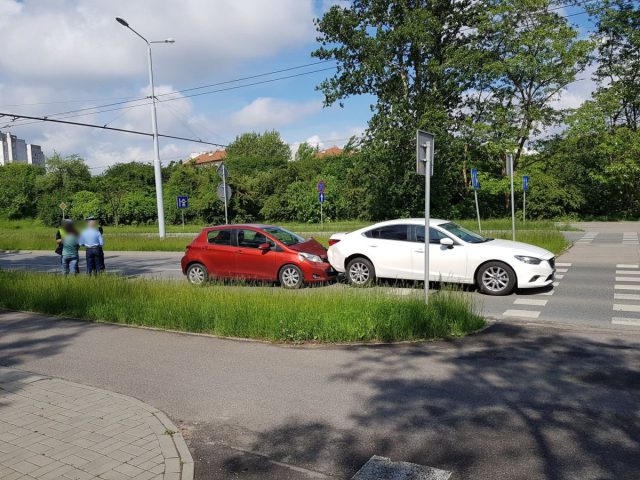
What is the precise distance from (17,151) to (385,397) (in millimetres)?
131303

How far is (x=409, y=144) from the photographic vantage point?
3428 centimetres

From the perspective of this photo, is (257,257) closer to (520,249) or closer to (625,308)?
(520,249)

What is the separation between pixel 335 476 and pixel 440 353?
3.17 m

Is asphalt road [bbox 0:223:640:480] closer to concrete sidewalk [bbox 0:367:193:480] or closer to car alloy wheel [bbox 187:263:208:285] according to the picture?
concrete sidewalk [bbox 0:367:193:480]

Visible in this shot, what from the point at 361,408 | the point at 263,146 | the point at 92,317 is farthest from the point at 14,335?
the point at 263,146

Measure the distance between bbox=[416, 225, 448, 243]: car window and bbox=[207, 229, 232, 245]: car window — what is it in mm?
A: 4613

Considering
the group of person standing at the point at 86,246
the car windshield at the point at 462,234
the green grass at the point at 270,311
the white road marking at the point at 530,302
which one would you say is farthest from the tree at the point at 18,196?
the white road marking at the point at 530,302

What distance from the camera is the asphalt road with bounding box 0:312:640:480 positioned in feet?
12.6

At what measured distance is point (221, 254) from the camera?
43.0 ft

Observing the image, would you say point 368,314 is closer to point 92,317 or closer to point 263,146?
point 92,317

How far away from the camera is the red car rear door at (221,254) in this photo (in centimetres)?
1302

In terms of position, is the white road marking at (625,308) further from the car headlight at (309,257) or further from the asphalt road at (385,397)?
the car headlight at (309,257)

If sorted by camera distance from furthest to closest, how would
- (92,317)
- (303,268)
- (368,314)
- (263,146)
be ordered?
(263,146), (303,268), (92,317), (368,314)

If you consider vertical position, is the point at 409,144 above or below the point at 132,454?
above
